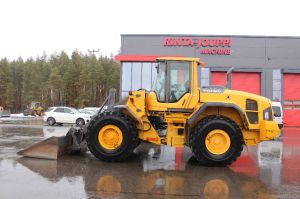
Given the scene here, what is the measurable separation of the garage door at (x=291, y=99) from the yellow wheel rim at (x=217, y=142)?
1292 inches

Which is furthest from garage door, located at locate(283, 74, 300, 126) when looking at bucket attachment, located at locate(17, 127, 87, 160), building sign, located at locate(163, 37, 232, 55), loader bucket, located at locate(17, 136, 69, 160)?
loader bucket, located at locate(17, 136, 69, 160)

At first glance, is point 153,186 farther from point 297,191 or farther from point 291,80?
point 291,80

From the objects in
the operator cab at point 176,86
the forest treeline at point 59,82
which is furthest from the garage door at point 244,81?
the forest treeline at point 59,82

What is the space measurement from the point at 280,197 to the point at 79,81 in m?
72.9

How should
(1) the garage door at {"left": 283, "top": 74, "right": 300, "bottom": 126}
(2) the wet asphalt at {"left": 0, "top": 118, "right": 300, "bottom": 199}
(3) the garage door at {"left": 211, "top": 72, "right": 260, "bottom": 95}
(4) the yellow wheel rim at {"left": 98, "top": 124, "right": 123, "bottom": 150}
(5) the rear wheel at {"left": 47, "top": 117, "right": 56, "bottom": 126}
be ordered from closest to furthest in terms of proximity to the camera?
1. (2) the wet asphalt at {"left": 0, "top": 118, "right": 300, "bottom": 199}
2. (4) the yellow wheel rim at {"left": 98, "top": 124, "right": 123, "bottom": 150}
3. (5) the rear wheel at {"left": 47, "top": 117, "right": 56, "bottom": 126}
4. (1) the garage door at {"left": 283, "top": 74, "right": 300, "bottom": 126}
5. (3) the garage door at {"left": 211, "top": 72, "right": 260, "bottom": 95}

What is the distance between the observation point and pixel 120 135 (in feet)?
34.7

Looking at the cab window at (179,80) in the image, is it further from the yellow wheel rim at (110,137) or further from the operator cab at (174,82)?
the yellow wheel rim at (110,137)

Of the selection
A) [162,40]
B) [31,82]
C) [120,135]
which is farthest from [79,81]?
[120,135]

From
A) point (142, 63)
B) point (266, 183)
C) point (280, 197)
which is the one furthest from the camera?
point (142, 63)

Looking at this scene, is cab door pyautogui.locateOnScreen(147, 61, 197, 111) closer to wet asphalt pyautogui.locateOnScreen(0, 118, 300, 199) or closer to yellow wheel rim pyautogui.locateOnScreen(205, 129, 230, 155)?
yellow wheel rim pyautogui.locateOnScreen(205, 129, 230, 155)

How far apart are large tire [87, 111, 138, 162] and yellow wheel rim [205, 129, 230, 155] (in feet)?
6.31

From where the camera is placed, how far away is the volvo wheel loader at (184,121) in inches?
406

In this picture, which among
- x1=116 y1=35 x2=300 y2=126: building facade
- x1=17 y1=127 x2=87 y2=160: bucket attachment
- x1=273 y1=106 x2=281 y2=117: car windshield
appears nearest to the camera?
x1=17 y1=127 x2=87 y2=160: bucket attachment

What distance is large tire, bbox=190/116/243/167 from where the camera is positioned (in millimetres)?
10242
